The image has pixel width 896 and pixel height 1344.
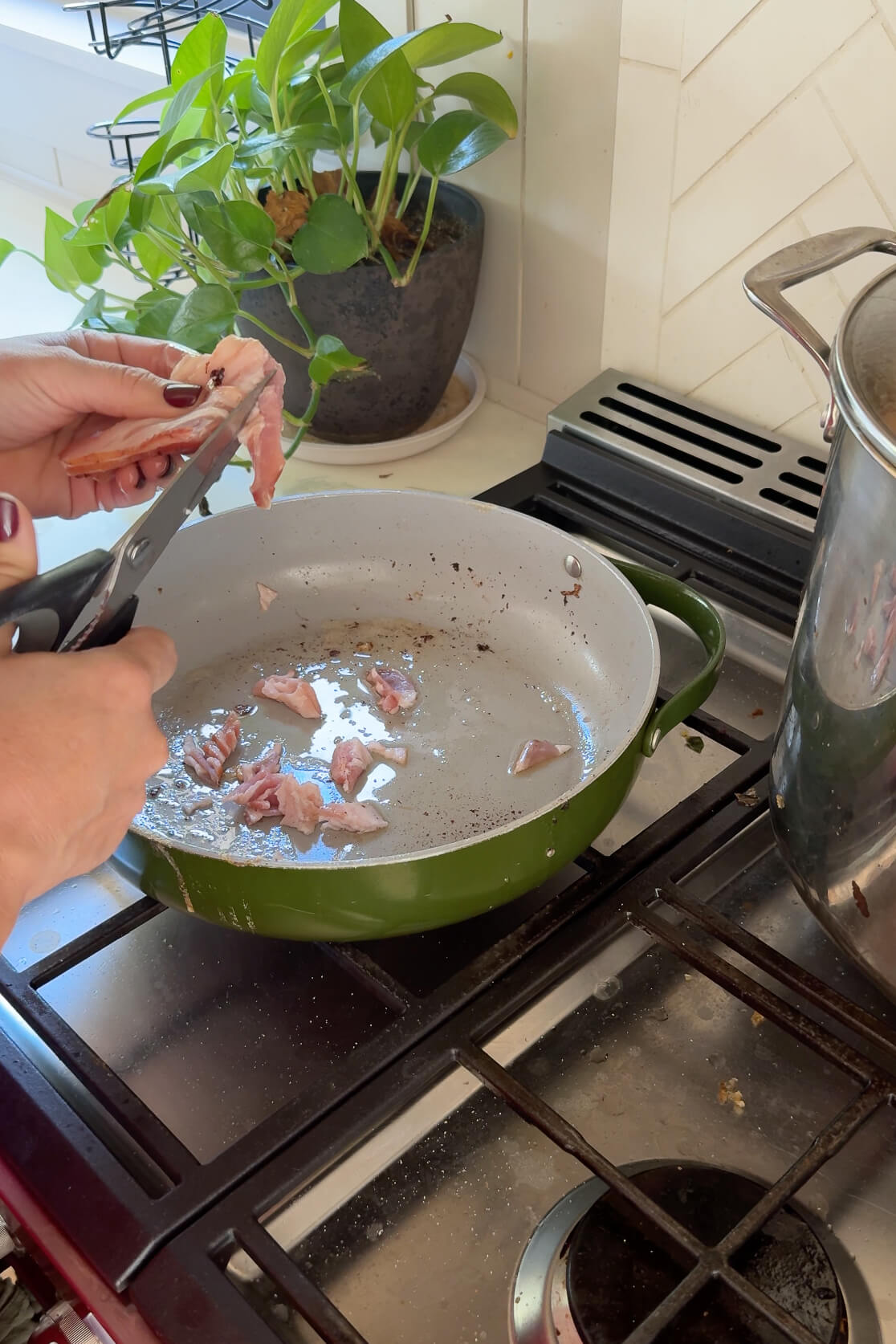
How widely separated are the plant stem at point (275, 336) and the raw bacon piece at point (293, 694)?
275 mm

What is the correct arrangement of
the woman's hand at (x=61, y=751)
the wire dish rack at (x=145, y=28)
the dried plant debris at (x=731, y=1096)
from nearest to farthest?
1. the woman's hand at (x=61, y=751)
2. the dried plant debris at (x=731, y=1096)
3. the wire dish rack at (x=145, y=28)

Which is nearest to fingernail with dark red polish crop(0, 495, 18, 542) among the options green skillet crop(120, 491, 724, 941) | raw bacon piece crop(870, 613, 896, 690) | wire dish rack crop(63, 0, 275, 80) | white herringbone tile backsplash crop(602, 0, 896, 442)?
green skillet crop(120, 491, 724, 941)

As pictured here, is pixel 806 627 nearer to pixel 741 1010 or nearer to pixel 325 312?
pixel 741 1010

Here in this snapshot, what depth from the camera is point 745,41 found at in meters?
0.78

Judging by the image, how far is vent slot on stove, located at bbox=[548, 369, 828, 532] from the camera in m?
0.85

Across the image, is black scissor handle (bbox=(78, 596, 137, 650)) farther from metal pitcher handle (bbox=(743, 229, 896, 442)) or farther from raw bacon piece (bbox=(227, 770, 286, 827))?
metal pitcher handle (bbox=(743, 229, 896, 442))

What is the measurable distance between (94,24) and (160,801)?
1095 mm

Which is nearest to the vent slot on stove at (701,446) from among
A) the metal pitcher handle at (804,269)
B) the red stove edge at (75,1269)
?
the metal pitcher handle at (804,269)

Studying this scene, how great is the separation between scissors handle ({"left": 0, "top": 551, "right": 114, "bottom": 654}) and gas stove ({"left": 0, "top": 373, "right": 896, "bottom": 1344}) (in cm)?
12

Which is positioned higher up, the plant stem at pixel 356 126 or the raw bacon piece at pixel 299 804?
the plant stem at pixel 356 126

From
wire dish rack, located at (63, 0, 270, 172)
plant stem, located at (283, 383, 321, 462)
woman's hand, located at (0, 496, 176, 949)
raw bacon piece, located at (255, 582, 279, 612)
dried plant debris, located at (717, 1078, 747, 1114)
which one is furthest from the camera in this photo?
wire dish rack, located at (63, 0, 270, 172)

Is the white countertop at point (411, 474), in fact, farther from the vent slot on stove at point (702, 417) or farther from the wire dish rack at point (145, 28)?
the wire dish rack at point (145, 28)

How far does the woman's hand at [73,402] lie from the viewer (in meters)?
0.65

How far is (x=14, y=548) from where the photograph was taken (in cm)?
49
